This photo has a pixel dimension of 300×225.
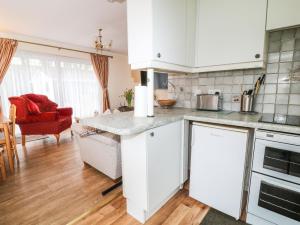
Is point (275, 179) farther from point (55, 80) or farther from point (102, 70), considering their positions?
point (102, 70)

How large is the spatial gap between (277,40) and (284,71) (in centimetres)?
31

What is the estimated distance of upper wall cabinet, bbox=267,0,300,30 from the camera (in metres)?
1.21

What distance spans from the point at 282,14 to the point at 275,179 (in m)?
1.28

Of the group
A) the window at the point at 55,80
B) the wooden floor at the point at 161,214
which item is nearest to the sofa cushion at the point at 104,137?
the wooden floor at the point at 161,214

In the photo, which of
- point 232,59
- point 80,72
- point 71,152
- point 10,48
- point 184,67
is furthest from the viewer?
point 80,72

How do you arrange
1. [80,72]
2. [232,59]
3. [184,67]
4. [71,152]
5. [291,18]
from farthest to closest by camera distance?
[80,72], [71,152], [184,67], [232,59], [291,18]

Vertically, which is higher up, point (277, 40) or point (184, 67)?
point (277, 40)

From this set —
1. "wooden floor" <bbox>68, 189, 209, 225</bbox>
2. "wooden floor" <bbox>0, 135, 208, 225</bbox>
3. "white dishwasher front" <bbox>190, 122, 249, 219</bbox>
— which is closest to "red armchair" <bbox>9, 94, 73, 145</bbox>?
"wooden floor" <bbox>0, 135, 208, 225</bbox>

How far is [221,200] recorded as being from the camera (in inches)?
55.6

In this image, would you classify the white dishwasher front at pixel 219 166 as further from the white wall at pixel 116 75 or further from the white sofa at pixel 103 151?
the white wall at pixel 116 75

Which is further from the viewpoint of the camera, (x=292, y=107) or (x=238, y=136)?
(x=292, y=107)

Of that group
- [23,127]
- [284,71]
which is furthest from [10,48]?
[284,71]

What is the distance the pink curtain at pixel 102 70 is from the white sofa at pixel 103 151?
317 cm

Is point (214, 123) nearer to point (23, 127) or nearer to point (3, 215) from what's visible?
point (3, 215)
